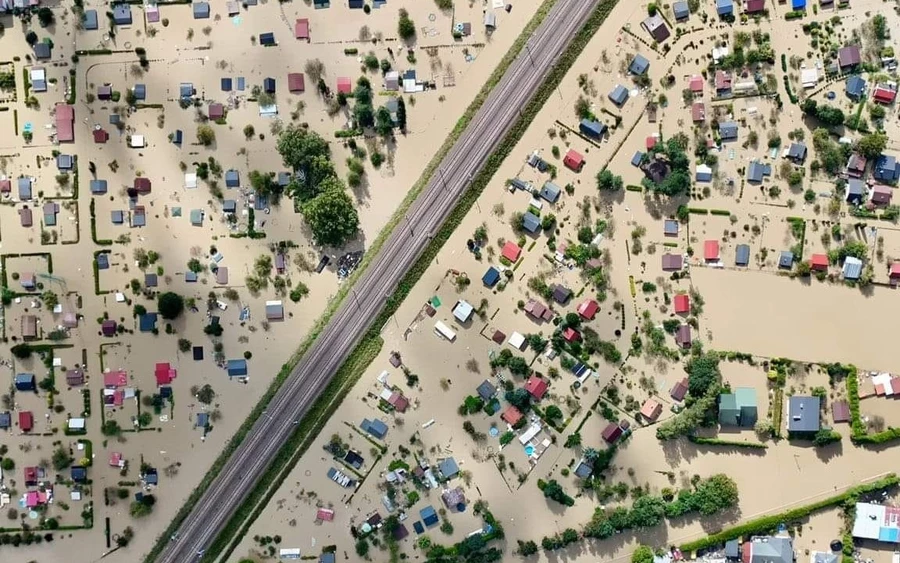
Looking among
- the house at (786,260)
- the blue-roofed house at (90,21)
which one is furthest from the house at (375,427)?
the blue-roofed house at (90,21)

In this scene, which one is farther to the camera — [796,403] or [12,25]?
[12,25]

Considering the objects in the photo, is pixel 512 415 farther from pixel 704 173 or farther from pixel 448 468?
pixel 704 173

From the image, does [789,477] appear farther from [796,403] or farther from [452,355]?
[452,355]

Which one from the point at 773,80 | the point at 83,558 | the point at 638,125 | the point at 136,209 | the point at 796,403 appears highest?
the point at 773,80

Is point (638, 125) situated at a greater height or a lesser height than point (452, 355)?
greater

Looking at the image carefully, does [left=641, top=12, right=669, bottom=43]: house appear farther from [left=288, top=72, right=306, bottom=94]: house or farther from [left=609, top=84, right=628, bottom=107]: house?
[left=288, top=72, right=306, bottom=94]: house

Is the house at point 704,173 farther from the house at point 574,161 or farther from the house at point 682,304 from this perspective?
the house at point 682,304

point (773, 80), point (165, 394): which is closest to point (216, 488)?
point (165, 394)

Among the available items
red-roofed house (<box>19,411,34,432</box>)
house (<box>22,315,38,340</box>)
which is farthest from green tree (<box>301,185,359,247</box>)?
red-roofed house (<box>19,411,34,432</box>)
